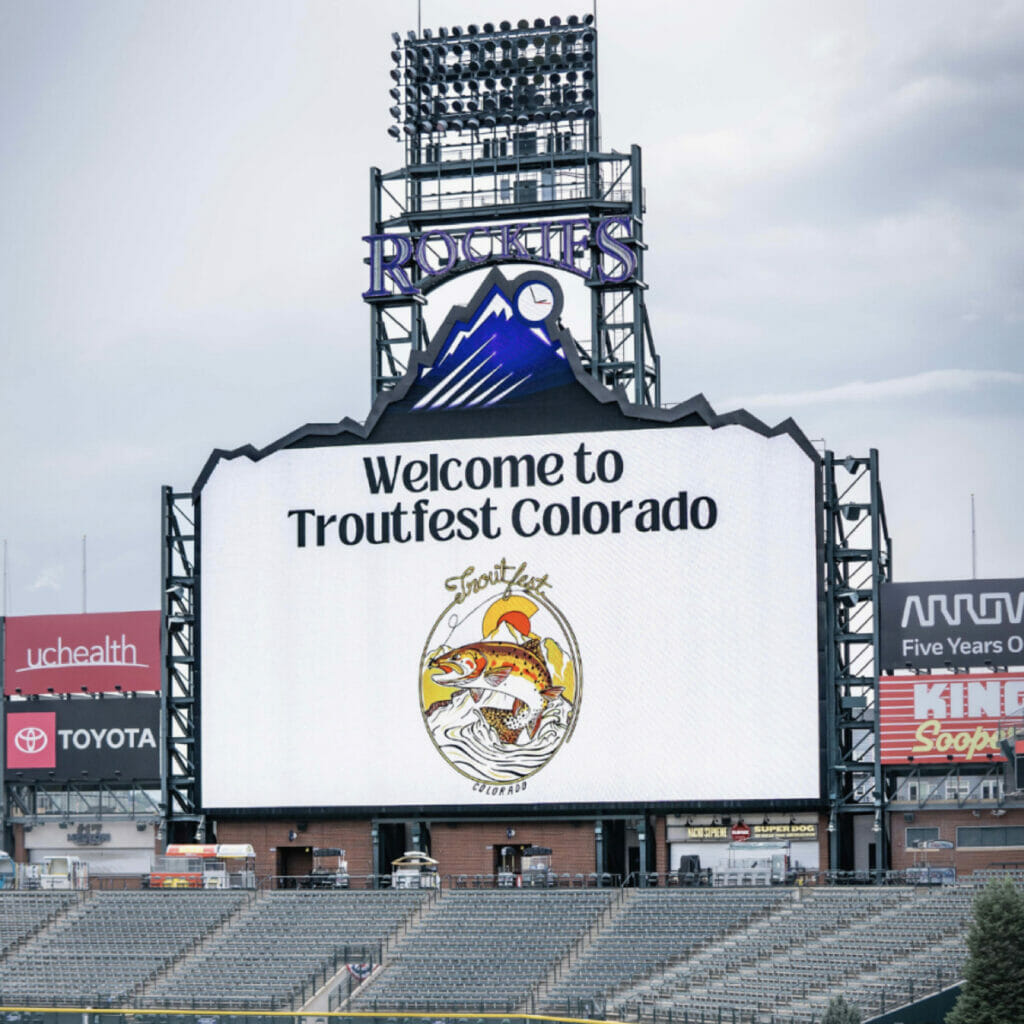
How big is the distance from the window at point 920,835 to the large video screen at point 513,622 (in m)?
3.51

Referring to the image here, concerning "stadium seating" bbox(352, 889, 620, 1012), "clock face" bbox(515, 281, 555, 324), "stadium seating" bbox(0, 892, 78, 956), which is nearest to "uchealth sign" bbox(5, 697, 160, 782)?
"stadium seating" bbox(0, 892, 78, 956)

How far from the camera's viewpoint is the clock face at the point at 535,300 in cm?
7262

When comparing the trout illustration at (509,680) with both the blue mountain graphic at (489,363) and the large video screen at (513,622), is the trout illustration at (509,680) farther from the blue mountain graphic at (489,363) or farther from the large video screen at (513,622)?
the blue mountain graphic at (489,363)

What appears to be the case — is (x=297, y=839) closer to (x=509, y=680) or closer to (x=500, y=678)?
(x=500, y=678)

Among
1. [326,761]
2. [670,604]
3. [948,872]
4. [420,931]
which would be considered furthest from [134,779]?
[948,872]

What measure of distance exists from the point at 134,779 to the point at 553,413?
726 inches

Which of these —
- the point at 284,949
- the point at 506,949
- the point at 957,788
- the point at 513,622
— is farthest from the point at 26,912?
the point at 957,788

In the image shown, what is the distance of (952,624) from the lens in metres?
69.2

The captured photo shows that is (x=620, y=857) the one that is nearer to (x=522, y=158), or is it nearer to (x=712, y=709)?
(x=712, y=709)

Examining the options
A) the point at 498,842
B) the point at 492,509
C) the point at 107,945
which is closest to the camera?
the point at 107,945

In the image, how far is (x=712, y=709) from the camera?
69.0 m

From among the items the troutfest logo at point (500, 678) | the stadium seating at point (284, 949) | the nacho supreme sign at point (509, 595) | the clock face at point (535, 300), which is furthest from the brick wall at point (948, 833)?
the clock face at point (535, 300)

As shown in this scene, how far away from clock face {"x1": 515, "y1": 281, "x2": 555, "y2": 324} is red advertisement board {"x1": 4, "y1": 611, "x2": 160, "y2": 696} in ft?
51.1

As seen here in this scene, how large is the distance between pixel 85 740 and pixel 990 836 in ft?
94.2
